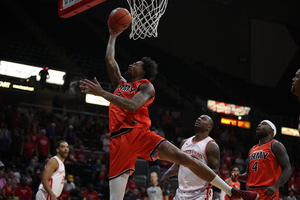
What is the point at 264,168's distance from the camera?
21.4 ft

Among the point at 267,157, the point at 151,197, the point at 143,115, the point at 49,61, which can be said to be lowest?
the point at 151,197

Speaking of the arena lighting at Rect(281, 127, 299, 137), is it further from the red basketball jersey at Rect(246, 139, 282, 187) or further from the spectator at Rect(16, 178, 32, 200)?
the red basketball jersey at Rect(246, 139, 282, 187)

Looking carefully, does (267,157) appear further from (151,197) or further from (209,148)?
(151,197)

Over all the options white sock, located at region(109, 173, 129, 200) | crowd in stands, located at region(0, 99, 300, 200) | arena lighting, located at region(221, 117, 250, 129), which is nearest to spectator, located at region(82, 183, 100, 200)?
Result: crowd in stands, located at region(0, 99, 300, 200)

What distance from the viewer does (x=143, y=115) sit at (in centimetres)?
550

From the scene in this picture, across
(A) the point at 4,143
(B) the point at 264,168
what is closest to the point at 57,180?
(B) the point at 264,168

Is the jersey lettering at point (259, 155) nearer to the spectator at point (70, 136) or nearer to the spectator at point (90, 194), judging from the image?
the spectator at point (90, 194)

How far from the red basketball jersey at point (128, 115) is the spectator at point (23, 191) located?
21.6ft

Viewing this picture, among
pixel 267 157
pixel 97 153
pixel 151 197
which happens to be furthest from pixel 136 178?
pixel 267 157

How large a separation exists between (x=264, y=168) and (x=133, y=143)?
7.50ft

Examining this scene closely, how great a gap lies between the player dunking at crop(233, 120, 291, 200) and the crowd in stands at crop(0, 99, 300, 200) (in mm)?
5909

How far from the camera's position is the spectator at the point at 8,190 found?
1080 cm

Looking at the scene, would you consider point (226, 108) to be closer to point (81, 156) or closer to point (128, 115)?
point (81, 156)

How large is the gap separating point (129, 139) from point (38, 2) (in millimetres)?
21296
